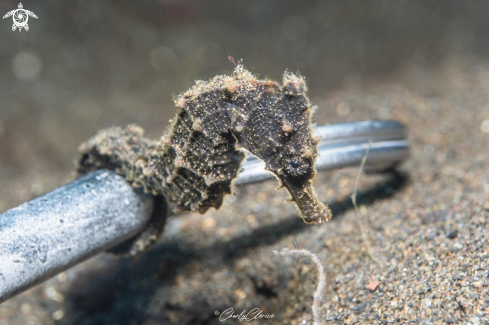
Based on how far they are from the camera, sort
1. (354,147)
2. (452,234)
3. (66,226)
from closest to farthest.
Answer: (66,226)
(452,234)
(354,147)

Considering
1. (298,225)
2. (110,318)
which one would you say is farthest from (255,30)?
(110,318)

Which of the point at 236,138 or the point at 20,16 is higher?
the point at 20,16

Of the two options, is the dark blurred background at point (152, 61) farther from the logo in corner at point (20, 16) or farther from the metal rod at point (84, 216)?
the metal rod at point (84, 216)

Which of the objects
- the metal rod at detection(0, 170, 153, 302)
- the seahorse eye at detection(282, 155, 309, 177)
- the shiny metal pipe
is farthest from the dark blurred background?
the seahorse eye at detection(282, 155, 309, 177)

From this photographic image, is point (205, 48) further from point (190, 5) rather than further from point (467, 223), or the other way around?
point (467, 223)

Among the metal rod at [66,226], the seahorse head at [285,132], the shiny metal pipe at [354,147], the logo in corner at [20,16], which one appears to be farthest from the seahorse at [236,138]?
the logo in corner at [20,16]

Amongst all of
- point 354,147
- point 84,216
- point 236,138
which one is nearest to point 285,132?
point 236,138

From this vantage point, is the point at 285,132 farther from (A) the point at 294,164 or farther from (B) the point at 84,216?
(B) the point at 84,216
